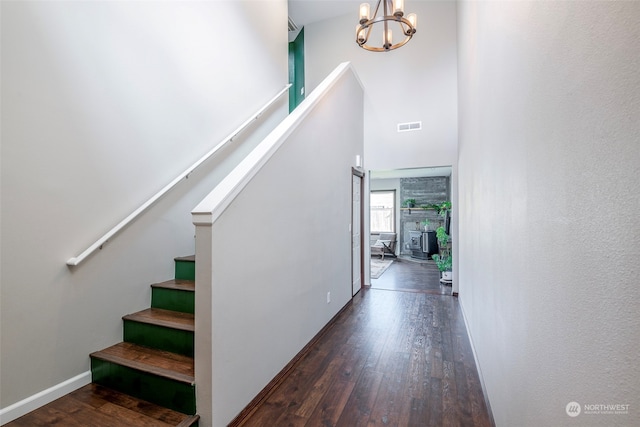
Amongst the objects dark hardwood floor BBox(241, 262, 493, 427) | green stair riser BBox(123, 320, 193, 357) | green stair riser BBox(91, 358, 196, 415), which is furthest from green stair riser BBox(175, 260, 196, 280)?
dark hardwood floor BBox(241, 262, 493, 427)

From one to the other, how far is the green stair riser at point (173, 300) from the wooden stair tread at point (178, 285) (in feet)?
0.08

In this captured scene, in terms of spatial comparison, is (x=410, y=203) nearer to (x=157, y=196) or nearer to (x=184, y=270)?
(x=184, y=270)

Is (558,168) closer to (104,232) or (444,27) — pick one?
(104,232)

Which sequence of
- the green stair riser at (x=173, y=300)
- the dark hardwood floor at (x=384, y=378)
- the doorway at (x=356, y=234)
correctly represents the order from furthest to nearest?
the doorway at (x=356, y=234), the green stair riser at (x=173, y=300), the dark hardwood floor at (x=384, y=378)

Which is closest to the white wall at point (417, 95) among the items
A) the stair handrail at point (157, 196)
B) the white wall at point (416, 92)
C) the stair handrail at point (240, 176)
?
the white wall at point (416, 92)

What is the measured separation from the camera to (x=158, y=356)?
1.95 metres

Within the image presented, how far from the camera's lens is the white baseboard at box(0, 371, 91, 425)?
1.61 metres

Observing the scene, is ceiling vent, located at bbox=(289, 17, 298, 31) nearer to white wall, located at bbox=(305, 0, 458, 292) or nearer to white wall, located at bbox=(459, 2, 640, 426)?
white wall, located at bbox=(305, 0, 458, 292)

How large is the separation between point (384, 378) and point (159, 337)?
1.75 metres

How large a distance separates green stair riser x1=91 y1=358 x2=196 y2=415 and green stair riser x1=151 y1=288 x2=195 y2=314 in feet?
1.73

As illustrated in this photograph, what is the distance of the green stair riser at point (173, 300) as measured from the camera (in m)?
2.25

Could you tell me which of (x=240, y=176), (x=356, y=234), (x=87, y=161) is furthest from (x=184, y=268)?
(x=356, y=234)

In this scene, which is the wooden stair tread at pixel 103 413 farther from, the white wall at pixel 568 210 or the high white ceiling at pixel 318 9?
the high white ceiling at pixel 318 9

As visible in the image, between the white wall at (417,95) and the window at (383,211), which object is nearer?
the white wall at (417,95)
